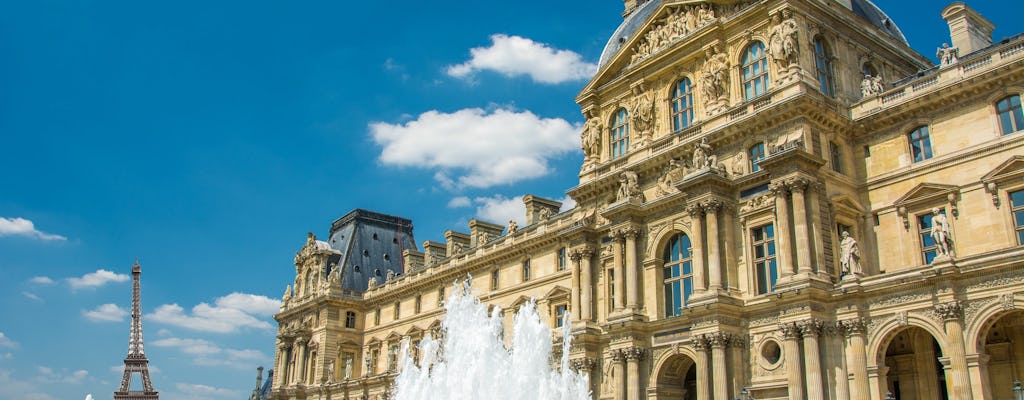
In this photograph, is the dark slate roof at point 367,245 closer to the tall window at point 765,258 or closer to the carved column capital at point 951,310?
the tall window at point 765,258

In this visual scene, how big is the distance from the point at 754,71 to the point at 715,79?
1.55 metres

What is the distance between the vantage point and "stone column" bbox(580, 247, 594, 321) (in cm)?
3803

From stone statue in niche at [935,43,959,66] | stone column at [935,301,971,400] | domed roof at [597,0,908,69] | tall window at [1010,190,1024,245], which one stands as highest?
domed roof at [597,0,908,69]

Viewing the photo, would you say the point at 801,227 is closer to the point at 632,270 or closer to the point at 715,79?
the point at 632,270

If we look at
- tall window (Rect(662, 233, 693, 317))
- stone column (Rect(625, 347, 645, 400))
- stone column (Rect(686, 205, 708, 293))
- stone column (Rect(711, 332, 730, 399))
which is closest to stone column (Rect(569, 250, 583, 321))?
Answer: tall window (Rect(662, 233, 693, 317))

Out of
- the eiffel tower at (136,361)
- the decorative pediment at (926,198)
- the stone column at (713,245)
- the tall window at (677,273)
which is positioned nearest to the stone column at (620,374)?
the tall window at (677,273)

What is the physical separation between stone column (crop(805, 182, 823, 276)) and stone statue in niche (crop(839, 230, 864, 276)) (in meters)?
0.68

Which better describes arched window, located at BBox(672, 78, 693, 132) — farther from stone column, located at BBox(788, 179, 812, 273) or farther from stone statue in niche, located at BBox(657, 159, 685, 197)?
stone column, located at BBox(788, 179, 812, 273)

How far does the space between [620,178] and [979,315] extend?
1577 centimetres

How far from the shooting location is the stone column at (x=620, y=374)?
33.9 m

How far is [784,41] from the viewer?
1242 inches

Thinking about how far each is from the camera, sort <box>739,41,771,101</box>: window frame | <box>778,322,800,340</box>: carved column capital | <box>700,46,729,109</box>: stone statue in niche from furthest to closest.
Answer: <box>700,46,729,109</box>: stone statue in niche < <box>739,41,771,101</box>: window frame < <box>778,322,800,340</box>: carved column capital

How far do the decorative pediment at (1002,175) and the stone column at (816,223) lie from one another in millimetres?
4984

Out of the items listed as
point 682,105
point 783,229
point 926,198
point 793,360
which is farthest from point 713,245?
point 682,105
